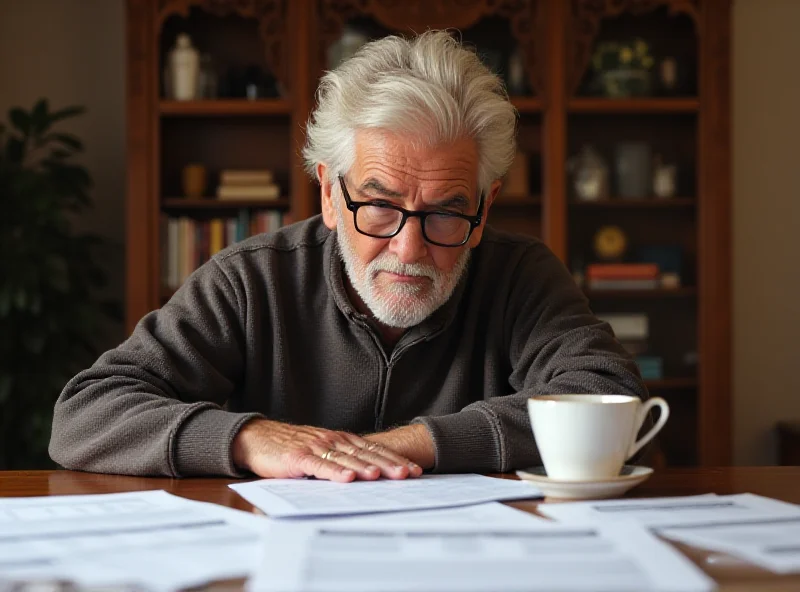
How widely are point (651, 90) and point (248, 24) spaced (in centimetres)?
159

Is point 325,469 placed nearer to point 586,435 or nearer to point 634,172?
point 586,435

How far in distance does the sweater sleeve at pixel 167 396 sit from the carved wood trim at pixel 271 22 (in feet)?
7.12

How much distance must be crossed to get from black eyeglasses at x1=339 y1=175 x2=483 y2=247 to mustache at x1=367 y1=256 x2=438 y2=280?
4cm

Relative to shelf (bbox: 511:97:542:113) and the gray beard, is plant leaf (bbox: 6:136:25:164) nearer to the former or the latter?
shelf (bbox: 511:97:542:113)

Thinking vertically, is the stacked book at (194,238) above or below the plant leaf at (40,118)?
below

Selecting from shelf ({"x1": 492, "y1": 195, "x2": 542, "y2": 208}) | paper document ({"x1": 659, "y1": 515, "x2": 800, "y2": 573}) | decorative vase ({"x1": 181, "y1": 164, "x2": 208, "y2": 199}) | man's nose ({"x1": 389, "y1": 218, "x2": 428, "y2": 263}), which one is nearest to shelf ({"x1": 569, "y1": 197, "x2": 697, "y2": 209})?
shelf ({"x1": 492, "y1": 195, "x2": 542, "y2": 208})

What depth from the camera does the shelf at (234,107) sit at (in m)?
3.70

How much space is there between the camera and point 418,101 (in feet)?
4.87

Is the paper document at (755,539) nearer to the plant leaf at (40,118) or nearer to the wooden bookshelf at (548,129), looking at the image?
the wooden bookshelf at (548,129)

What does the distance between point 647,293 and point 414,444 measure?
112 inches

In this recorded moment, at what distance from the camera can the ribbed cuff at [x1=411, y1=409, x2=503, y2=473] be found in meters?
1.20

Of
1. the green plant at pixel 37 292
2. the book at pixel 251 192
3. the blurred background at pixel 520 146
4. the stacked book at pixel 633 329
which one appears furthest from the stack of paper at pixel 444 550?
the stacked book at pixel 633 329

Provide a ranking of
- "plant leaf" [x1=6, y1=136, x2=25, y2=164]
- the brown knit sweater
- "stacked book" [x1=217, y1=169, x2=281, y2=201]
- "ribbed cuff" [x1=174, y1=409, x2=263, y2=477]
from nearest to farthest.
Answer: "ribbed cuff" [x1=174, y1=409, x2=263, y2=477]
the brown knit sweater
"plant leaf" [x1=6, y1=136, x2=25, y2=164]
"stacked book" [x1=217, y1=169, x2=281, y2=201]

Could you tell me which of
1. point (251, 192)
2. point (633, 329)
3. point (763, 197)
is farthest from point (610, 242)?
point (251, 192)
